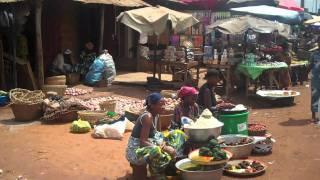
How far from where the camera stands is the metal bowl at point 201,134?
619 cm

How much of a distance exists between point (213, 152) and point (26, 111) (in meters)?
5.20

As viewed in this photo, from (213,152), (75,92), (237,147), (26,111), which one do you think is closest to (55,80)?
(75,92)

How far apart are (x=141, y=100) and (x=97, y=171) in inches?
218

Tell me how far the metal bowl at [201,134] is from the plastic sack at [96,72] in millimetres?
8380

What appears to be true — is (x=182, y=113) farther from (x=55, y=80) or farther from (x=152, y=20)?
(x=55, y=80)

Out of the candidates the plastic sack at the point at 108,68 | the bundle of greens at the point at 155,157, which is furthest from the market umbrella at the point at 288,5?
the bundle of greens at the point at 155,157

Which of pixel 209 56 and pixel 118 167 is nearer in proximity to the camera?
pixel 118 167

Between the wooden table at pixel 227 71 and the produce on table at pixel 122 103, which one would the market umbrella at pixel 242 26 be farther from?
the produce on table at pixel 122 103

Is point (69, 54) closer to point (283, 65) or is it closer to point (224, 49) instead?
point (224, 49)

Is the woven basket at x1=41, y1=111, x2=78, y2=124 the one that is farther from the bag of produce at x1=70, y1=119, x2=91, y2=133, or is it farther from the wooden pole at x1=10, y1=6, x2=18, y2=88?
the wooden pole at x1=10, y1=6, x2=18, y2=88

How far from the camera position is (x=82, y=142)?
8188mm

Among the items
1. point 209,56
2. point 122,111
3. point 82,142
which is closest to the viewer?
point 82,142

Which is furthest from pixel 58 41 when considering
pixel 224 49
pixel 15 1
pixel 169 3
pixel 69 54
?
pixel 169 3

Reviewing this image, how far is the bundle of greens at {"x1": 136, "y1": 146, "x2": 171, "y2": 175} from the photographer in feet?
18.4
